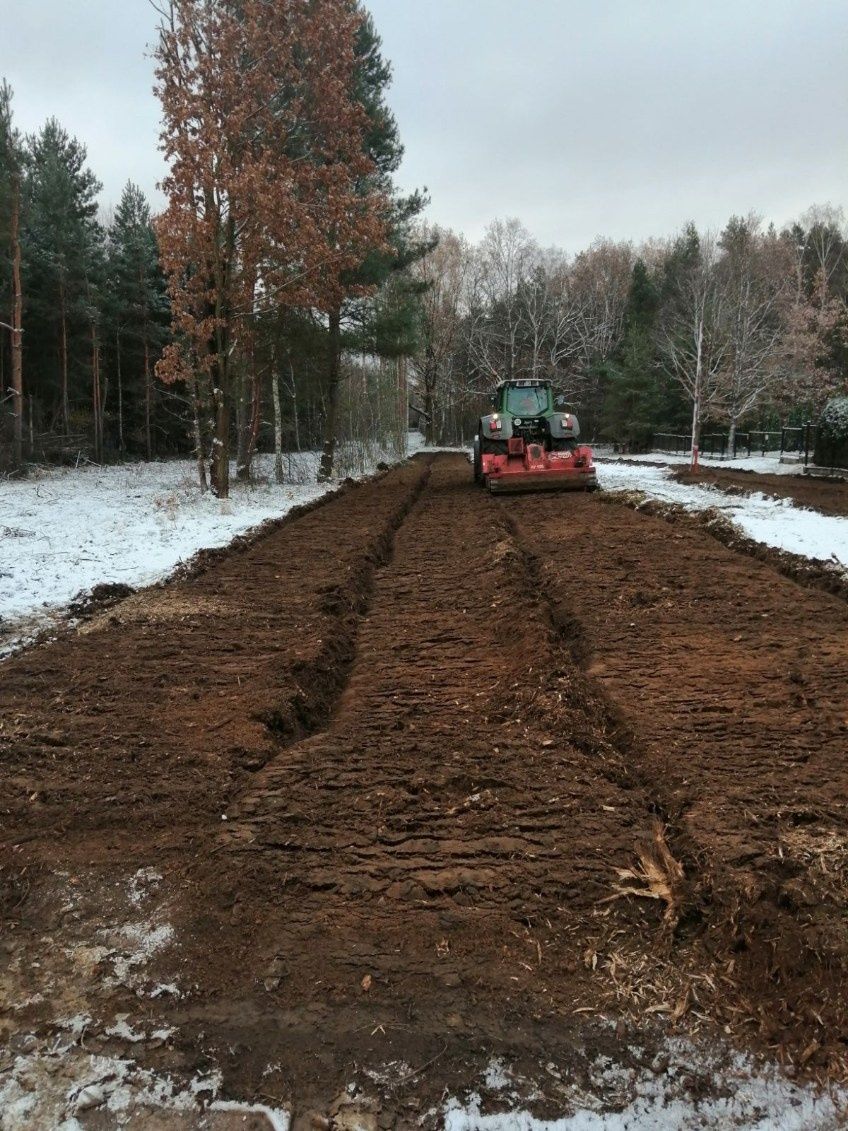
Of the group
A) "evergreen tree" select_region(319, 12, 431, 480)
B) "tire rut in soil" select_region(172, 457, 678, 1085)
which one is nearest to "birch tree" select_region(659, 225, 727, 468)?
"evergreen tree" select_region(319, 12, 431, 480)

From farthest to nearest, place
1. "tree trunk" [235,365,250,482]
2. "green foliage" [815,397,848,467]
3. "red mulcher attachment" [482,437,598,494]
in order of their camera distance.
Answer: "tree trunk" [235,365,250,482] → "green foliage" [815,397,848,467] → "red mulcher attachment" [482,437,598,494]

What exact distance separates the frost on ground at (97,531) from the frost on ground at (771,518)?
7.49 m

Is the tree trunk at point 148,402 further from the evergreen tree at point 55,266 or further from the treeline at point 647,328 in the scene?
the treeline at point 647,328

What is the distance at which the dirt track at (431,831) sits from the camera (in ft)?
7.26

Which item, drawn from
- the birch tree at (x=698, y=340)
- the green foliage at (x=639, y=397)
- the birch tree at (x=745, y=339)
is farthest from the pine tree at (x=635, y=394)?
the birch tree at (x=745, y=339)

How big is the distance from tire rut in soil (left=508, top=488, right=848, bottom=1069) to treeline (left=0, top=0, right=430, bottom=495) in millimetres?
10106

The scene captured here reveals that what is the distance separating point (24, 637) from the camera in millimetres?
5926

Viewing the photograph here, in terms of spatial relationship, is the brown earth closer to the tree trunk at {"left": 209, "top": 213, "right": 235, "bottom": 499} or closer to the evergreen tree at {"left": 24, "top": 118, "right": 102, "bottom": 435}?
the tree trunk at {"left": 209, "top": 213, "right": 235, "bottom": 499}

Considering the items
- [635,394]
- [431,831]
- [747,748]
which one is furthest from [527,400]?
[635,394]

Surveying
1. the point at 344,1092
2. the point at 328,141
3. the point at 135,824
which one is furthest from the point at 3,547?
the point at 328,141

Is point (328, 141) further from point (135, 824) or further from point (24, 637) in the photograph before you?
point (135, 824)

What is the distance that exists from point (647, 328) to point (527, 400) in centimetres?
2866

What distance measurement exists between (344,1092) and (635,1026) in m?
0.84

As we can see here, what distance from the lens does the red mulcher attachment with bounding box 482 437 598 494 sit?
16.1m
